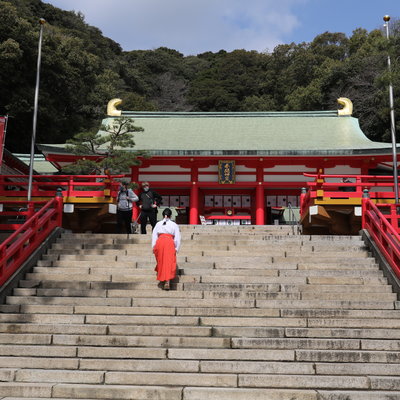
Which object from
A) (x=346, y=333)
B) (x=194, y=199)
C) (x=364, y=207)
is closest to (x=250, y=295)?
(x=346, y=333)

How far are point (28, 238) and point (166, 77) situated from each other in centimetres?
5085

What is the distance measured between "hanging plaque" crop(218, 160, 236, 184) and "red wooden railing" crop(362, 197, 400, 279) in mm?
6836

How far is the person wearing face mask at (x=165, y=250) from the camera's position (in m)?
7.74

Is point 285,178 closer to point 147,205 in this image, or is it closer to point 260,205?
point 260,205

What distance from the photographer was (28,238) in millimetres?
8977

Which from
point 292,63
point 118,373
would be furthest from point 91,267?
point 292,63

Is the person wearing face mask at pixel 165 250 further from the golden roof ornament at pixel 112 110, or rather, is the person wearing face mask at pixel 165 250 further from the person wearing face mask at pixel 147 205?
the golden roof ornament at pixel 112 110

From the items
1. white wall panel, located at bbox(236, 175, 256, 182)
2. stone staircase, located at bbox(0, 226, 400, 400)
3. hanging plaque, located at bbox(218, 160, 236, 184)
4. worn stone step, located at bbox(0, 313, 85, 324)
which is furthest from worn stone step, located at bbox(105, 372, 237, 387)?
white wall panel, located at bbox(236, 175, 256, 182)

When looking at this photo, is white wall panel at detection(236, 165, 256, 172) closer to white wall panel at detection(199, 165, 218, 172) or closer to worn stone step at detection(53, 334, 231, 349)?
white wall panel at detection(199, 165, 218, 172)

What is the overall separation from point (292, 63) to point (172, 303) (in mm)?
46516

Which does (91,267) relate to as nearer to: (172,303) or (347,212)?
(172,303)

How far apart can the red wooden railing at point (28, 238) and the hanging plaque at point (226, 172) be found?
23.7 feet

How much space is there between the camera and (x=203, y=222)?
59.0 feet

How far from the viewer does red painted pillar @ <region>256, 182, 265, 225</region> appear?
1712 centimetres
